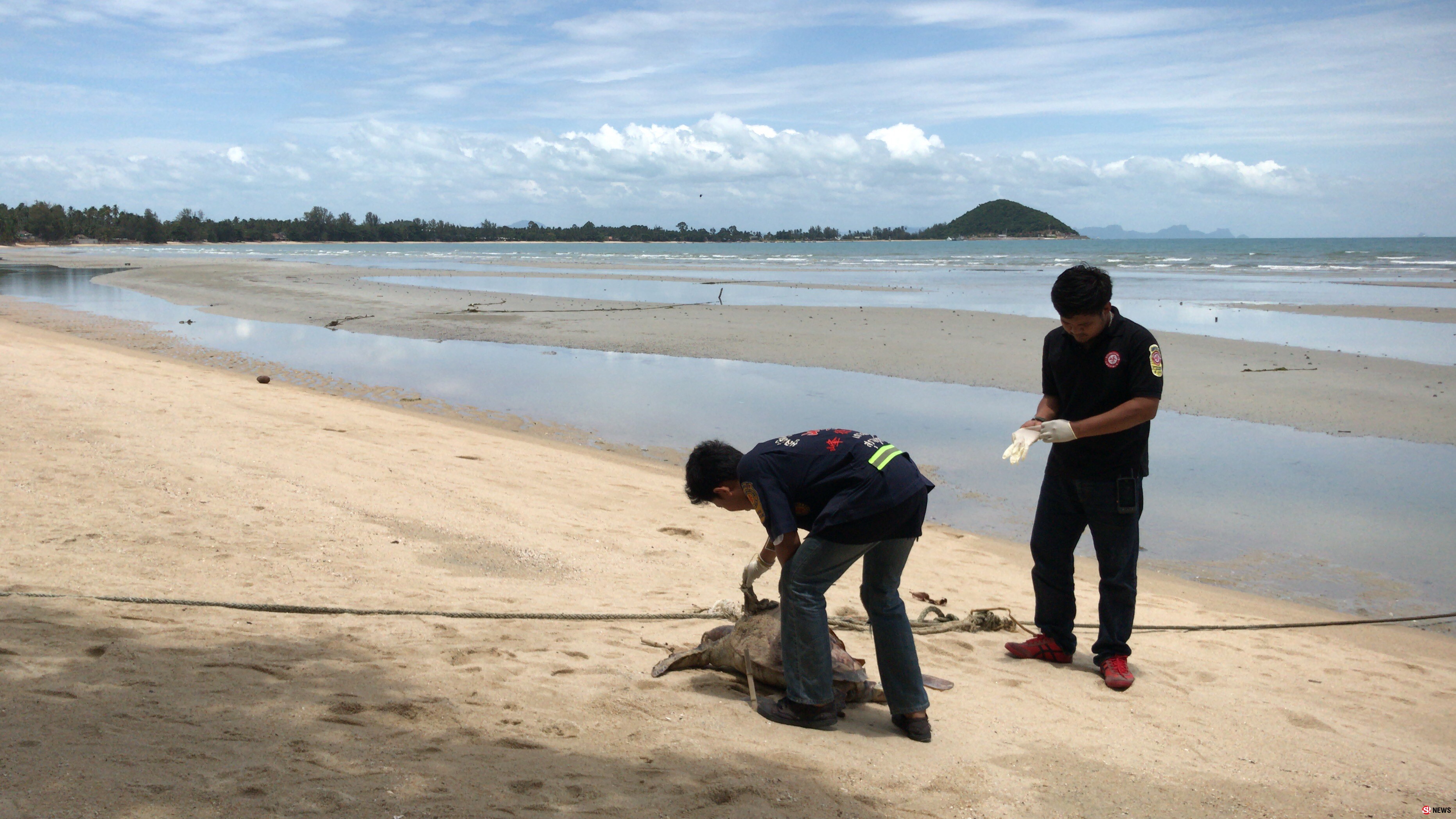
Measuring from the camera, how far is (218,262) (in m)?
50.0

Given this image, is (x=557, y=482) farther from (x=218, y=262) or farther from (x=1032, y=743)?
(x=218, y=262)

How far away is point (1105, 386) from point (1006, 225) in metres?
152

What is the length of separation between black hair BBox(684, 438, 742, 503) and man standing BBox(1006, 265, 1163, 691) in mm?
1230

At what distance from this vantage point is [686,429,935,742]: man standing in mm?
3363

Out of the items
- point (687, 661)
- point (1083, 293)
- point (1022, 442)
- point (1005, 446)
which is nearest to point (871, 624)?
point (687, 661)

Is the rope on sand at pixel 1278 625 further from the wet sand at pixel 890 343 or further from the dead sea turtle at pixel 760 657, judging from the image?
the wet sand at pixel 890 343

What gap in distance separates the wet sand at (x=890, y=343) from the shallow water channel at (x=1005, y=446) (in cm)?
84

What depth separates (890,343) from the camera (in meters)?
17.5

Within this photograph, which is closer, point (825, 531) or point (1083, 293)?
point (825, 531)

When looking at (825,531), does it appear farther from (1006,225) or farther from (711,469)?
(1006,225)

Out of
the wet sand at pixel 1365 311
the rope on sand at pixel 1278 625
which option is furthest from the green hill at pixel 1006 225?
the rope on sand at pixel 1278 625

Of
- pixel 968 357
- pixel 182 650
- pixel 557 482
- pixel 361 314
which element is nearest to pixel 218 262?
pixel 361 314

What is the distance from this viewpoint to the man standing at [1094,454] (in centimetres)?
403

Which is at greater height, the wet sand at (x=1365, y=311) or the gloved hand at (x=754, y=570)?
the wet sand at (x=1365, y=311)
